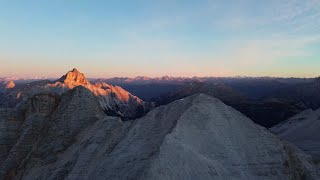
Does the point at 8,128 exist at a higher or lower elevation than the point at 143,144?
lower

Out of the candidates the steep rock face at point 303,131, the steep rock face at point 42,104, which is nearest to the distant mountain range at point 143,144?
the steep rock face at point 42,104

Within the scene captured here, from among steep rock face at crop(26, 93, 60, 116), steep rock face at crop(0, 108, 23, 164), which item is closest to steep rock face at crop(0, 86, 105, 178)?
steep rock face at crop(26, 93, 60, 116)

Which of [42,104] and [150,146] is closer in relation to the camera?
[150,146]

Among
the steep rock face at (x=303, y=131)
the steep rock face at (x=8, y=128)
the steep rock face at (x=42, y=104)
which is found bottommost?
the steep rock face at (x=303, y=131)

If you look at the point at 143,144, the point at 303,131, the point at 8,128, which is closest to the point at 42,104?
the point at 8,128

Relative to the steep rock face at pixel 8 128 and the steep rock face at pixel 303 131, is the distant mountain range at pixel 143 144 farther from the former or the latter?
the steep rock face at pixel 303 131

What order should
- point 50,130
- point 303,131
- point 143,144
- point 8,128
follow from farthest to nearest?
1. point 303,131
2. point 8,128
3. point 50,130
4. point 143,144

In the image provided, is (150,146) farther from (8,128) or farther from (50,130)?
(8,128)
